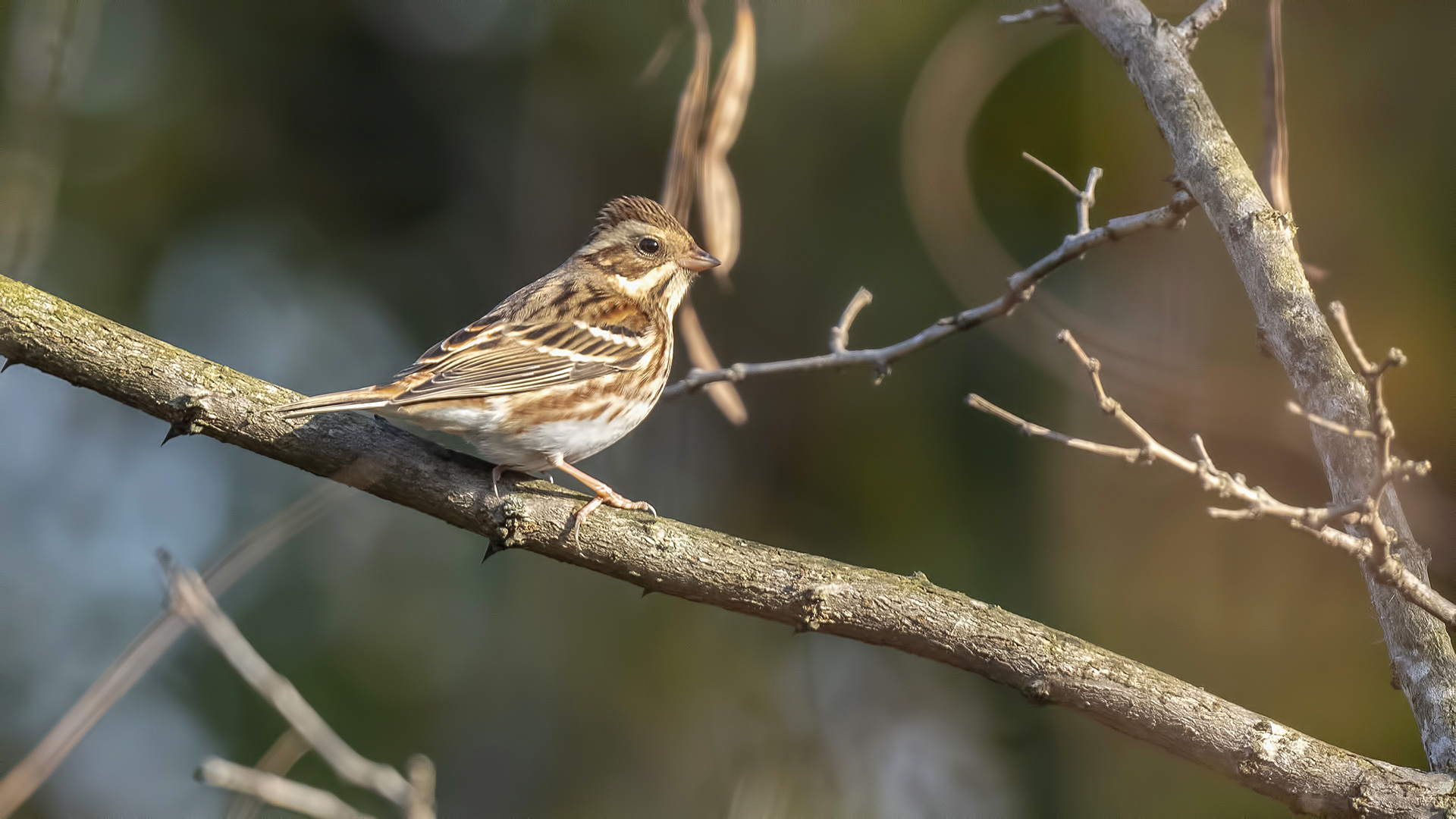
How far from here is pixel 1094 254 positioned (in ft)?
23.2

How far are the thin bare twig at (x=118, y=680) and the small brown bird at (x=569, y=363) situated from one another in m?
1.09

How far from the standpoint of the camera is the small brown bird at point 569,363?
3.67 meters

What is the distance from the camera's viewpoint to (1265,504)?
207 cm

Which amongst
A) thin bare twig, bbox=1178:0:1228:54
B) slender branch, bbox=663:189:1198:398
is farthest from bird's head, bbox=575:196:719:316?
thin bare twig, bbox=1178:0:1228:54

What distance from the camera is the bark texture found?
2787mm

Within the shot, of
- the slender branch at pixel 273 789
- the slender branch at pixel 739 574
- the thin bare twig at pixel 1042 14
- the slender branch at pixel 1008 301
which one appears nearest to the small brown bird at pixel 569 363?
the slender branch at pixel 739 574

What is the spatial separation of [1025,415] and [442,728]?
438 cm

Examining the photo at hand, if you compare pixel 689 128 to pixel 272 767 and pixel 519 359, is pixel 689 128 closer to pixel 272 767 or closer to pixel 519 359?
pixel 519 359

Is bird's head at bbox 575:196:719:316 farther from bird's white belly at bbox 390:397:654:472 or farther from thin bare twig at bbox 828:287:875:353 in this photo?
thin bare twig at bbox 828:287:875:353

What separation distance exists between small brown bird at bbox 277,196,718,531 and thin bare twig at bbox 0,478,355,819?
1.09 m

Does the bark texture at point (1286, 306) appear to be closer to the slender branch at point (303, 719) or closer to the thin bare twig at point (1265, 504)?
the thin bare twig at point (1265, 504)

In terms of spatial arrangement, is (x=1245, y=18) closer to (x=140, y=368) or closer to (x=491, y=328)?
(x=491, y=328)

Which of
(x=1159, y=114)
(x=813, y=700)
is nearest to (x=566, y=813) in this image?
(x=813, y=700)

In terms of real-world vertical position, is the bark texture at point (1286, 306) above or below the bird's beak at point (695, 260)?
below
